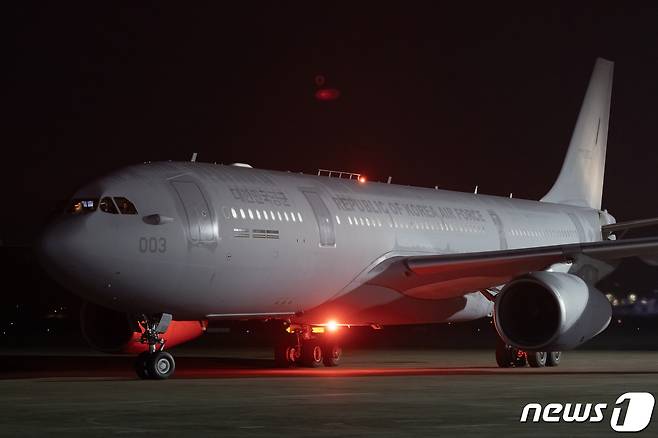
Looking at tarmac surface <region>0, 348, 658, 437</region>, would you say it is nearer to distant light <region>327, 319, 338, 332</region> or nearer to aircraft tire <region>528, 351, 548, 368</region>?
aircraft tire <region>528, 351, 548, 368</region>

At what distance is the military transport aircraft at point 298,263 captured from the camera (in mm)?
22422

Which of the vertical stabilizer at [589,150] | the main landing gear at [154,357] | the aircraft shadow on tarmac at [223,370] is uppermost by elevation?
the vertical stabilizer at [589,150]

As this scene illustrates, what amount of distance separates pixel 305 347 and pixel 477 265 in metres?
4.49

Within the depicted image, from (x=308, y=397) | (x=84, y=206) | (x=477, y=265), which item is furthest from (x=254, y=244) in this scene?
(x=308, y=397)

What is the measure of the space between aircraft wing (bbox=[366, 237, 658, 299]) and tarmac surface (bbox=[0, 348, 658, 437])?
1.80m

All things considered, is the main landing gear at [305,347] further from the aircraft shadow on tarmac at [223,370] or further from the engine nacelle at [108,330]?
the engine nacelle at [108,330]

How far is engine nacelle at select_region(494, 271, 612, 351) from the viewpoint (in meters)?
24.0

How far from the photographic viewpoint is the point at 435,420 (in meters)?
14.7

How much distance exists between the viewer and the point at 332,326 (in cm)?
2833

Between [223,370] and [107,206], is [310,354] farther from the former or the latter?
[107,206]

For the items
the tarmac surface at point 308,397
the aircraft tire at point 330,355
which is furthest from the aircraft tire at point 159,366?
the aircraft tire at point 330,355

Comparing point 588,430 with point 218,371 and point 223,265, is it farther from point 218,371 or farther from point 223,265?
point 218,371

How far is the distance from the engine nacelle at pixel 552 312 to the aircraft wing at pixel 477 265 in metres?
0.88

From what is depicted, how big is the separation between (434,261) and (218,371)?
5026 millimetres
